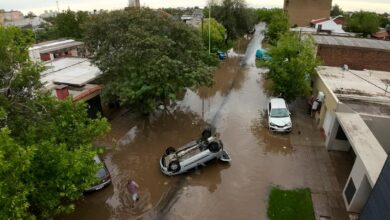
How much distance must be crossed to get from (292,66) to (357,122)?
277 inches

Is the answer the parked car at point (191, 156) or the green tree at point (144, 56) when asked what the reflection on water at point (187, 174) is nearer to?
the parked car at point (191, 156)

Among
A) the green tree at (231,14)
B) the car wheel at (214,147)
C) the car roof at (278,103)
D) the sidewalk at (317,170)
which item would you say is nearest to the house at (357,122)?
the sidewalk at (317,170)

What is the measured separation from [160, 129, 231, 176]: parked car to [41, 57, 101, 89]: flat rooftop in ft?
26.4

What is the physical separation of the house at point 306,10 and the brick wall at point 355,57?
37.6m

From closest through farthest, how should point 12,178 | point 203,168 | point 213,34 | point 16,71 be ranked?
1. point 12,178
2. point 16,71
3. point 203,168
4. point 213,34

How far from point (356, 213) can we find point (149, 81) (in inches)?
452

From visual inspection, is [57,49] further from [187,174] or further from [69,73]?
[187,174]

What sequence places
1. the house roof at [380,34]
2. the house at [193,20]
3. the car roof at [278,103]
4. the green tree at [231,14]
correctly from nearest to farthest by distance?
the car roof at [278,103], the green tree at [231,14], the house at [193,20], the house roof at [380,34]

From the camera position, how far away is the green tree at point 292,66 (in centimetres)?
1848

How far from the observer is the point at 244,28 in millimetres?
41562

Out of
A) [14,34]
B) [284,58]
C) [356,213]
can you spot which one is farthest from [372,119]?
[14,34]

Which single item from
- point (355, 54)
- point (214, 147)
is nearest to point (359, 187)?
point (214, 147)

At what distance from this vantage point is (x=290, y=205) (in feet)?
37.0

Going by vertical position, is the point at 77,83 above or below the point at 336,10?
below
